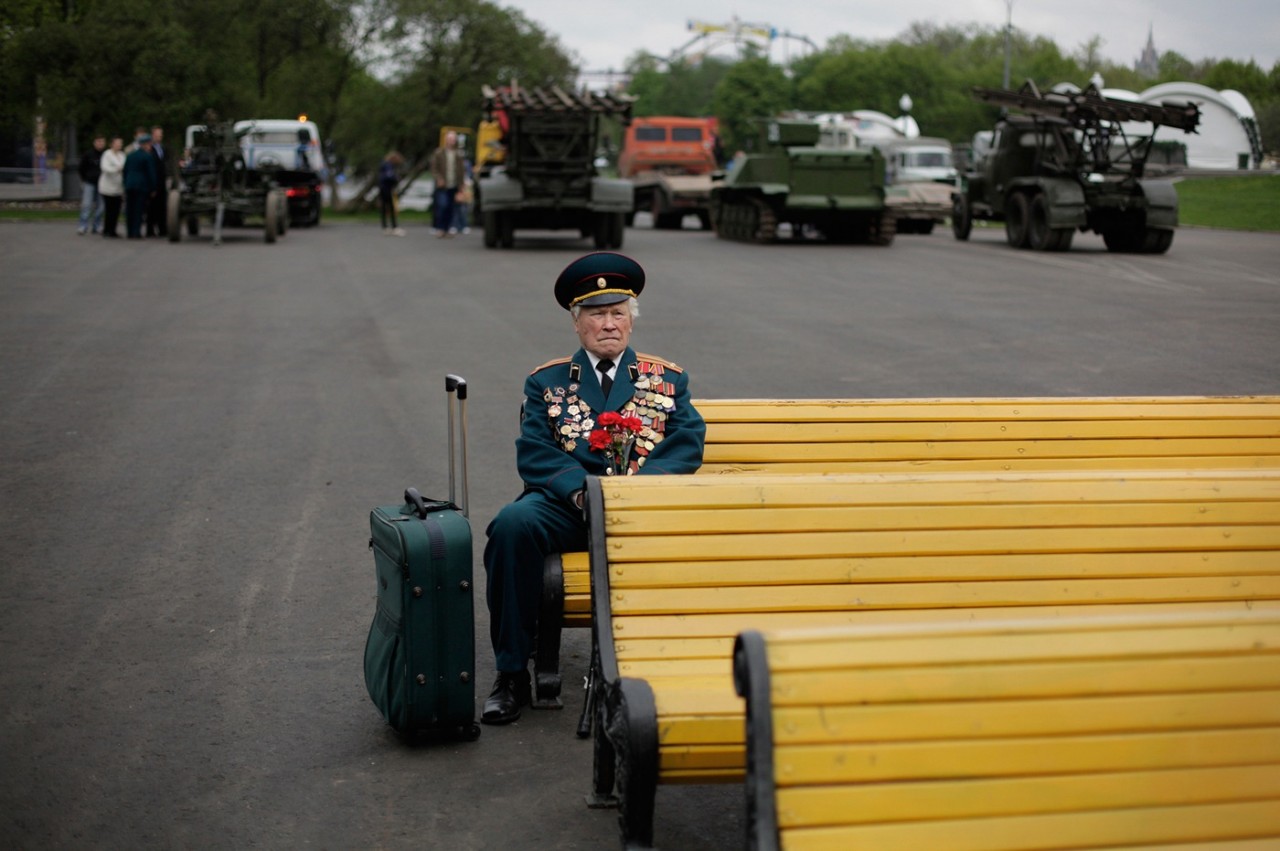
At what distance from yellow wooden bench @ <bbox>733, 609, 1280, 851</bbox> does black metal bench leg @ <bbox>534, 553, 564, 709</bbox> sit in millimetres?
2221

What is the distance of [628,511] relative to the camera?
Answer: 443 centimetres

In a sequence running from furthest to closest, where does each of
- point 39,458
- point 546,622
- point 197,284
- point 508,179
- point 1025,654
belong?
point 508,179, point 197,284, point 39,458, point 546,622, point 1025,654

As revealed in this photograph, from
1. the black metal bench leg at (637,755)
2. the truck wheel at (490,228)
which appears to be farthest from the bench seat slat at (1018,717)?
the truck wheel at (490,228)

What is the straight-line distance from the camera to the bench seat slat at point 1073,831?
2965mm

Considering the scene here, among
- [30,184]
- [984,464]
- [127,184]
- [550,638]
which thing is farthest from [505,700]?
[30,184]

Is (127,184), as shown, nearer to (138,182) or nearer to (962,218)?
(138,182)

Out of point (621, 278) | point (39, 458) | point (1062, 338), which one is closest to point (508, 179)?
point (1062, 338)

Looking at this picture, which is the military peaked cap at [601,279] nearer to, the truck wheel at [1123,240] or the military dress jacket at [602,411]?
the military dress jacket at [602,411]

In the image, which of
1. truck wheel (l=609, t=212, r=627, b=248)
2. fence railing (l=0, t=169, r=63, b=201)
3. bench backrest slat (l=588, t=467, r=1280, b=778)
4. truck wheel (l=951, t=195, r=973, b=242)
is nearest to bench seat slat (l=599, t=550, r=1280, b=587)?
bench backrest slat (l=588, t=467, r=1280, b=778)

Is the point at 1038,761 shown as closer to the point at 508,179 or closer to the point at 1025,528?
the point at 1025,528

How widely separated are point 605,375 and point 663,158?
35071 millimetres

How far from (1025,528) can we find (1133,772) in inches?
57.0

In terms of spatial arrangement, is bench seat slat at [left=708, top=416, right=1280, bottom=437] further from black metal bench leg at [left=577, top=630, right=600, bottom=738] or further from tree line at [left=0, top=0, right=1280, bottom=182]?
tree line at [left=0, top=0, right=1280, bottom=182]

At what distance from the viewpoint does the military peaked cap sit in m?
5.51
